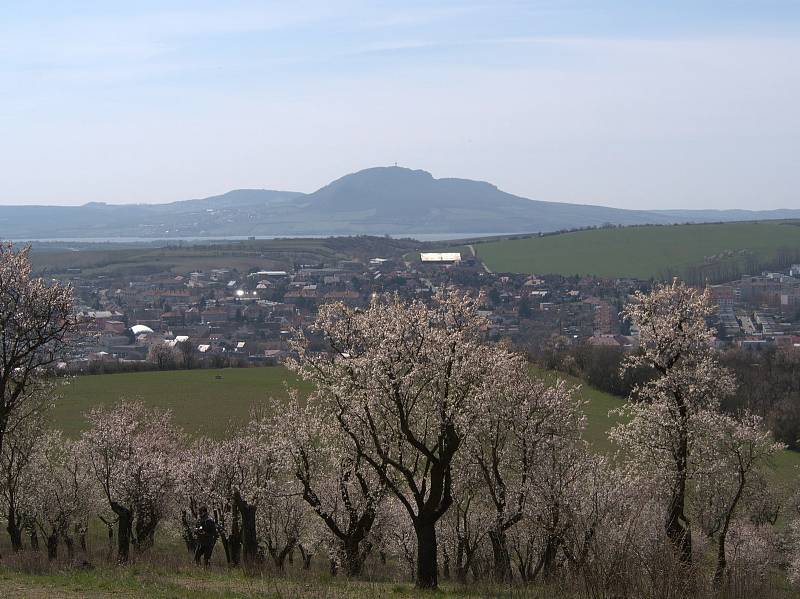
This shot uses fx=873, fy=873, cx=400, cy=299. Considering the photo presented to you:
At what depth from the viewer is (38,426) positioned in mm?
31672

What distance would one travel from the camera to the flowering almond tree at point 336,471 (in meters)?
26.3

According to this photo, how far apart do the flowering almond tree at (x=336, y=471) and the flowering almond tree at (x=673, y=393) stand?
788 cm

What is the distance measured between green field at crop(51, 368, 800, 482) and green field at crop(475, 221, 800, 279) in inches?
3531

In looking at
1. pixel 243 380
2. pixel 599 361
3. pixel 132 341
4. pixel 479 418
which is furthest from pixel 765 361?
pixel 132 341

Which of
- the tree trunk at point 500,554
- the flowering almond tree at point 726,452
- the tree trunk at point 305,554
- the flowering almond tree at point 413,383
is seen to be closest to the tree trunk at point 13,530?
the tree trunk at point 305,554

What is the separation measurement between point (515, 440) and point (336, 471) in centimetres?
610

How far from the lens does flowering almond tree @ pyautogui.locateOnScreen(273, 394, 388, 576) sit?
26.3 metres

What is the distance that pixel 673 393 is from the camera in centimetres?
2586

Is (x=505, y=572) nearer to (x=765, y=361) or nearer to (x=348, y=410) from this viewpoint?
(x=348, y=410)

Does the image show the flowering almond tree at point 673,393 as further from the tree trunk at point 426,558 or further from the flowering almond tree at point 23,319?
the flowering almond tree at point 23,319

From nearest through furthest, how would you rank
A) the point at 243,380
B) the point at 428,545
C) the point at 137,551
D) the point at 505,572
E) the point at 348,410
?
the point at 428,545 → the point at 348,410 → the point at 505,572 → the point at 137,551 → the point at 243,380

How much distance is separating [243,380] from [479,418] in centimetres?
5809

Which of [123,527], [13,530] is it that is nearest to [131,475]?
[123,527]

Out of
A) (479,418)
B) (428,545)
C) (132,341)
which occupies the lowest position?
(132,341)
